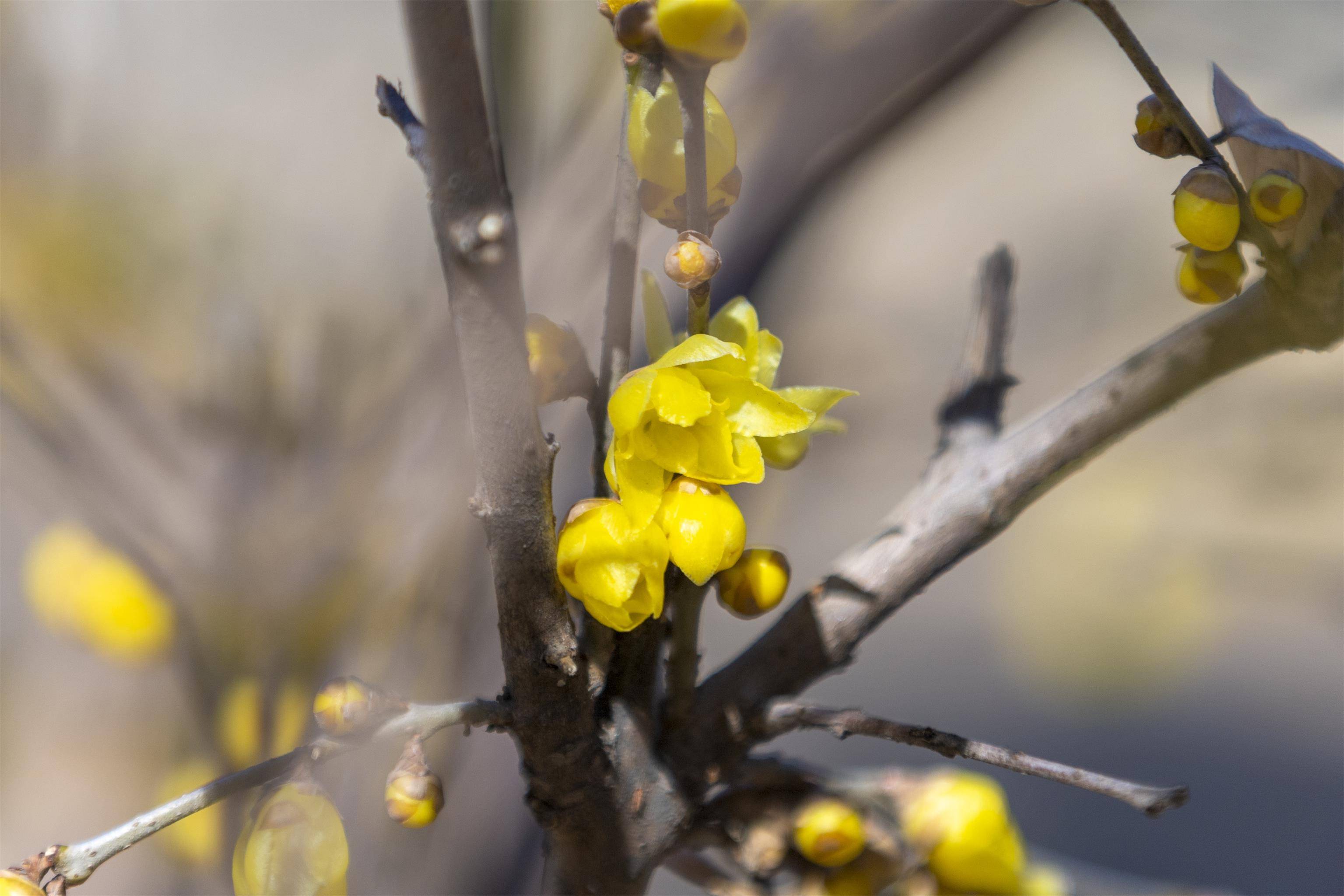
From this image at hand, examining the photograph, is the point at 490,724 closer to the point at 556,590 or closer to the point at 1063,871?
the point at 556,590

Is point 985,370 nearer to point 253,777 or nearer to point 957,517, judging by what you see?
point 957,517

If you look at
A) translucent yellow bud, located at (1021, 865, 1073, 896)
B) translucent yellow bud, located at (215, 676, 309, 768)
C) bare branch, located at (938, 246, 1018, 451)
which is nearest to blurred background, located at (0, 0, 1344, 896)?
translucent yellow bud, located at (215, 676, 309, 768)

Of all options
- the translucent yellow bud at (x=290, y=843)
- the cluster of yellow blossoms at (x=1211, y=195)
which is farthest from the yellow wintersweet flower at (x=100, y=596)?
the cluster of yellow blossoms at (x=1211, y=195)

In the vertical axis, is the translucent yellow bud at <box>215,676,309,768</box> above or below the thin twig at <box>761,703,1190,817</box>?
above

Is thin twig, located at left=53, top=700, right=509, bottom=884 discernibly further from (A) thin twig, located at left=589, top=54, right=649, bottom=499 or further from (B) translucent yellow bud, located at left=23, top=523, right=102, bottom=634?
(B) translucent yellow bud, located at left=23, top=523, right=102, bottom=634

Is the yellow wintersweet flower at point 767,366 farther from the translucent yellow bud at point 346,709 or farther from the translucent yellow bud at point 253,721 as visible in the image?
the translucent yellow bud at point 253,721
